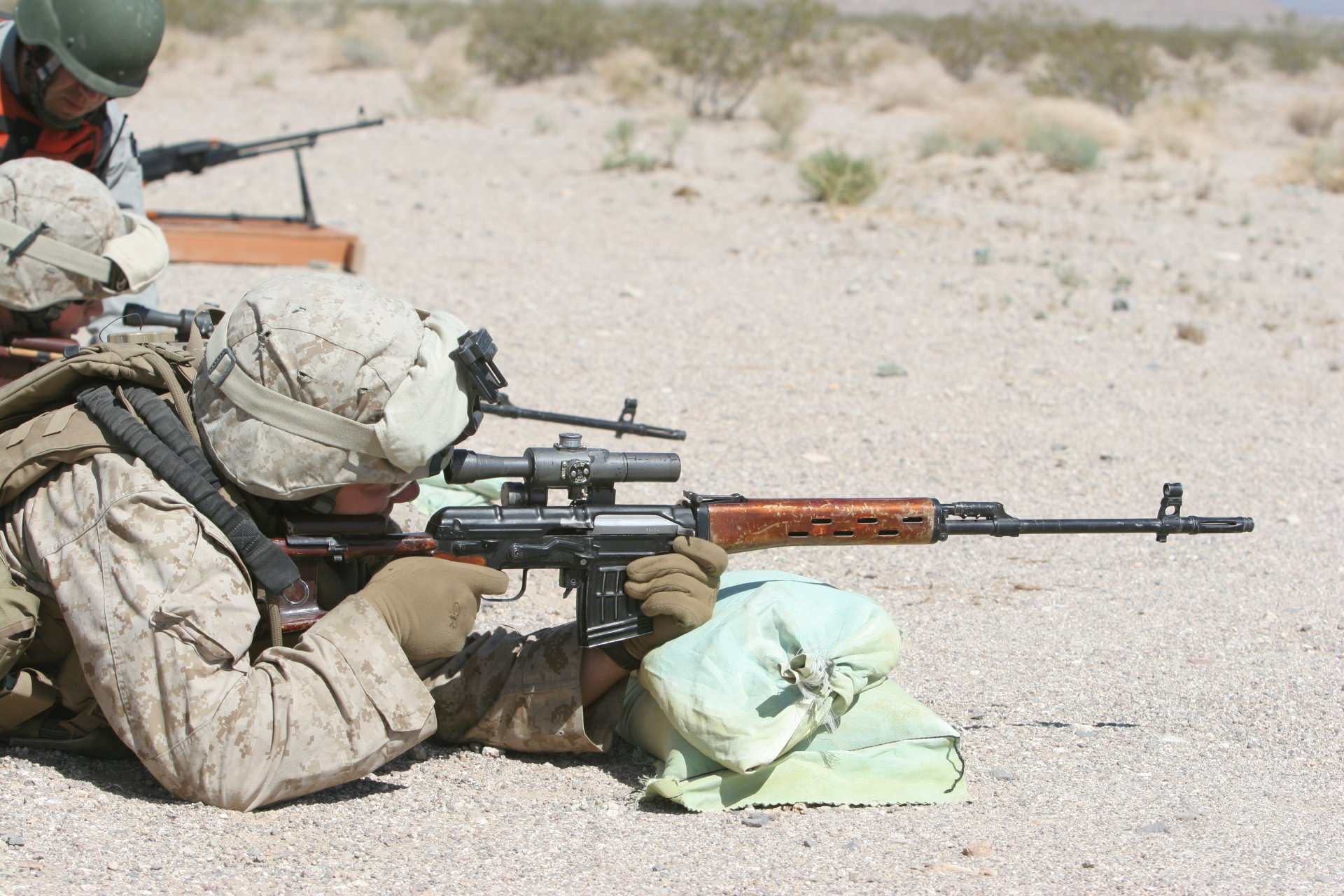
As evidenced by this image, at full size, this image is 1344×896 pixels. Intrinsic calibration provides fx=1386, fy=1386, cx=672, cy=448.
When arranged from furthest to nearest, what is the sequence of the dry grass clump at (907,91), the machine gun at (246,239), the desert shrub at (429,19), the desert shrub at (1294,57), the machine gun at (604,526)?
the desert shrub at (1294,57) → the desert shrub at (429,19) → the dry grass clump at (907,91) → the machine gun at (246,239) → the machine gun at (604,526)

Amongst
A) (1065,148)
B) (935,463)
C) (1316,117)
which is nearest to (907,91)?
(1316,117)

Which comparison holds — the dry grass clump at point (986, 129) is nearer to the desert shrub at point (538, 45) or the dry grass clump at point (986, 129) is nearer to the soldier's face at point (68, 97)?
the desert shrub at point (538, 45)

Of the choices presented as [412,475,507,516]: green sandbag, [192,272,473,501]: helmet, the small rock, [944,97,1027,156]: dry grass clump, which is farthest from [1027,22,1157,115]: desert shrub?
[192,272,473,501]: helmet

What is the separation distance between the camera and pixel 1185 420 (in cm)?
693

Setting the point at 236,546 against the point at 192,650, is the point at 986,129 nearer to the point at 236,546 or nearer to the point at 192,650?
the point at 236,546

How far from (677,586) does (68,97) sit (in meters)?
3.54

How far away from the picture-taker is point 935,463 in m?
6.11

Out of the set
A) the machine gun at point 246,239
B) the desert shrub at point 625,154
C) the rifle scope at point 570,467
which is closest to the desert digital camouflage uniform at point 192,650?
the rifle scope at point 570,467

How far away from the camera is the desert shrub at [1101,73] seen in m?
21.3

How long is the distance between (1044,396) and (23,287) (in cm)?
494

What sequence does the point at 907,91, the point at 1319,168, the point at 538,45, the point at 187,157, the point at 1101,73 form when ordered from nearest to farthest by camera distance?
the point at 187,157
the point at 1319,168
the point at 1101,73
the point at 538,45
the point at 907,91

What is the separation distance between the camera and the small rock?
292cm

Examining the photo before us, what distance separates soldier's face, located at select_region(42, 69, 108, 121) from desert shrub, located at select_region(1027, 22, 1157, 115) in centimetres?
1872

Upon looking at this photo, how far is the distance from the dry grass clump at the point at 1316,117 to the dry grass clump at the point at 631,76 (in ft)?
32.2
